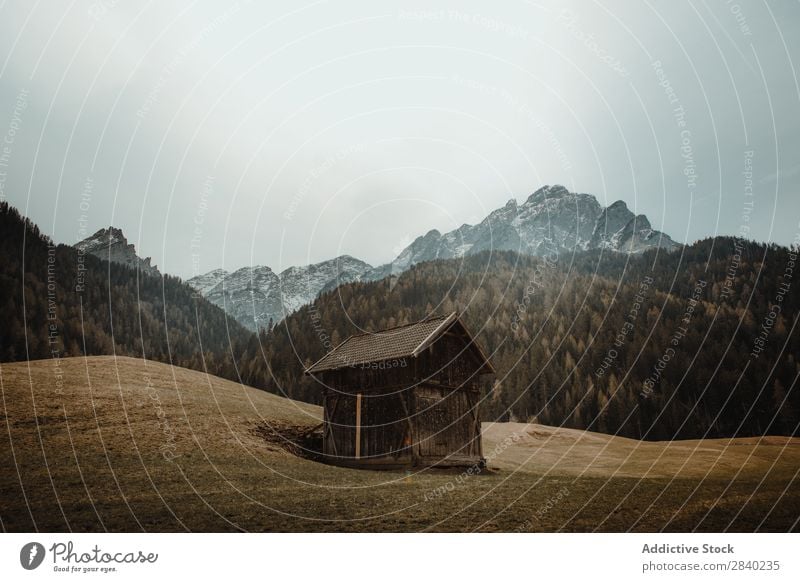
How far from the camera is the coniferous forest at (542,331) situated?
209 ft

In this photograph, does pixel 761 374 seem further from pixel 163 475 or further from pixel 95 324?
pixel 95 324

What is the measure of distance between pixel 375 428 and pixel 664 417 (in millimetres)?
55149

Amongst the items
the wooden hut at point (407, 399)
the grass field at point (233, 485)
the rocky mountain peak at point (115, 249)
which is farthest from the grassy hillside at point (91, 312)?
the wooden hut at point (407, 399)

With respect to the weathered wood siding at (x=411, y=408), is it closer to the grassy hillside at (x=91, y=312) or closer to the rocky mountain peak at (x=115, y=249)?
the grassy hillside at (x=91, y=312)

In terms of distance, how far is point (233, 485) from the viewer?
631 inches

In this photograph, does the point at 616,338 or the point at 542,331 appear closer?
the point at 616,338

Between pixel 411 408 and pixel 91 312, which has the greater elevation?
pixel 91 312

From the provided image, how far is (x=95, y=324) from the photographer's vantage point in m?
78.4

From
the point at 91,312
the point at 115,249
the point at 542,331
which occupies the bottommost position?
the point at 542,331

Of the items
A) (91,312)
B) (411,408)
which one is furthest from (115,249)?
(411,408)
